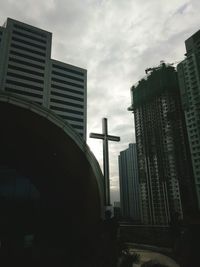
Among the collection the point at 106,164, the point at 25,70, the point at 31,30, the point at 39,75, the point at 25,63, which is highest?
the point at 31,30

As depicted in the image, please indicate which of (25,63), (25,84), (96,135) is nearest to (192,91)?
(25,84)

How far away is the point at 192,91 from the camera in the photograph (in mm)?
87000

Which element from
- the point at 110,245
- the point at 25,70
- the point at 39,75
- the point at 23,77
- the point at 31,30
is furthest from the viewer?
the point at 31,30

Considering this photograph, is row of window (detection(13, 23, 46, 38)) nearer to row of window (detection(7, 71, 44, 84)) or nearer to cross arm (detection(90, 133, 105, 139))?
row of window (detection(7, 71, 44, 84))

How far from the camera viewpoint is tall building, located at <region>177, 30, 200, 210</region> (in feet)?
257

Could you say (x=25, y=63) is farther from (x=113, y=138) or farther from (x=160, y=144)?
(x=113, y=138)

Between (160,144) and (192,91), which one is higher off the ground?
(192,91)

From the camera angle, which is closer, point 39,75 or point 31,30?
point 39,75

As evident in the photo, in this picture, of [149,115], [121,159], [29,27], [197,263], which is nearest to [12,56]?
[29,27]

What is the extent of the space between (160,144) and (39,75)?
60.8 metres

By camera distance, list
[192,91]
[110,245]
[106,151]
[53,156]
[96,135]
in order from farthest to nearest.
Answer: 1. [192,91]
2. [53,156]
3. [96,135]
4. [106,151]
5. [110,245]

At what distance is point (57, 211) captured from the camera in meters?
14.4

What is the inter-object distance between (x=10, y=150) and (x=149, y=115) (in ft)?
314

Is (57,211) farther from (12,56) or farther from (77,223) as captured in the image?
(12,56)
